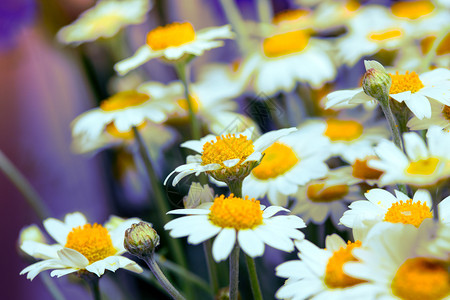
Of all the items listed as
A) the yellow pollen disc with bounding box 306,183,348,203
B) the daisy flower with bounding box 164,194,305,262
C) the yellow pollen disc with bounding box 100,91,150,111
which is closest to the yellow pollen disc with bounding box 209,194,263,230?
the daisy flower with bounding box 164,194,305,262

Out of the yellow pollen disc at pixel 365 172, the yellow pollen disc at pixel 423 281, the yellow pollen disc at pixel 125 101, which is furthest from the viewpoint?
the yellow pollen disc at pixel 125 101

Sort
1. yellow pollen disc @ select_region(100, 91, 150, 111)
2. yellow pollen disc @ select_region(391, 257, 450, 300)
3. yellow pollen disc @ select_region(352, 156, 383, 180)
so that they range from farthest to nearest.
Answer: yellow pollen disc @ select_region(100, 91, 150, 111), yellow pollen disc @ select_region(352, 156, 383, 180), yellow pollen disc @ select_region(391, 257, 450, 300)

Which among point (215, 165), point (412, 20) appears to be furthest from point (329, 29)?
point (215, 165)

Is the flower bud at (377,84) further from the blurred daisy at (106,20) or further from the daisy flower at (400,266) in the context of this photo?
the blurred daisy at (106,20)

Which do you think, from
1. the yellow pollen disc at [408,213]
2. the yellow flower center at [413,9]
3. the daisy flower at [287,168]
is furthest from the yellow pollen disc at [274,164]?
the yellow flower center at [413,9]

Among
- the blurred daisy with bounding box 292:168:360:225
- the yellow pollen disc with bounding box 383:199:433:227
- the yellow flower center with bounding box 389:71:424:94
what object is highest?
the yellow flower center with bounding box 389:71:424:94

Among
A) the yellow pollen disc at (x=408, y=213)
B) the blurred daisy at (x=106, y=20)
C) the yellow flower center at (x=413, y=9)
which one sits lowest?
the yellow flower center at (x=413, y=9)

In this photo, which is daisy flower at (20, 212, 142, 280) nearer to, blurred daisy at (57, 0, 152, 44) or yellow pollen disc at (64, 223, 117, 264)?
yellow pollen disc at (64, 223, 117, 264)

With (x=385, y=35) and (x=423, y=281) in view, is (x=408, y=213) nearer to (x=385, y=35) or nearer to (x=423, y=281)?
(x=423, y=281)

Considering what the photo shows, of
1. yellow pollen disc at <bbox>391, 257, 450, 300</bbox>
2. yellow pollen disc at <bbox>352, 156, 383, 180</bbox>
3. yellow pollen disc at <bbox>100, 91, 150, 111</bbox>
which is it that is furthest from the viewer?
yellow pollen disc at <bbox>100, 91, 150, 111</bbox>

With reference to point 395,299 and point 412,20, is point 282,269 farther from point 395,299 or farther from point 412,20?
point 412,20
